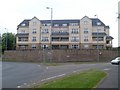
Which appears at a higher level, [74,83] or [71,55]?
[71,55]

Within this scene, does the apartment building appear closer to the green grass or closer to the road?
the road

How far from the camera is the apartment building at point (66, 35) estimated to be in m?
112

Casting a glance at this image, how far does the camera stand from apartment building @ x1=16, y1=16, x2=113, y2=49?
111625 mm

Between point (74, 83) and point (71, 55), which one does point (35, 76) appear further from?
point (71, 55)

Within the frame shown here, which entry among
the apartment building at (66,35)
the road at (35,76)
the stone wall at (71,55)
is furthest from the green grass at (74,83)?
the apartment building at (66,35)

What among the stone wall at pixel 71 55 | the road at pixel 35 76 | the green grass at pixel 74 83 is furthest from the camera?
the stone wall at pixel 71 55

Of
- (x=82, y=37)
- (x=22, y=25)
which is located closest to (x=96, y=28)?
(x=82, y=37)

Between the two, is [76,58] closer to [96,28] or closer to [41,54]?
[41,54]

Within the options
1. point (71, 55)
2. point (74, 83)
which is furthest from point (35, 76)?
point (71, 55)

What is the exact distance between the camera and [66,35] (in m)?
113

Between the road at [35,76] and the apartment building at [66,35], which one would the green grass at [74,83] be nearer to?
the road at [35,76]

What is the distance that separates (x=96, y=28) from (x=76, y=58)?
31031 mm

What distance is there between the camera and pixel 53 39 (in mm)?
114312

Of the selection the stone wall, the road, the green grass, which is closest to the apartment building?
the stone wall
